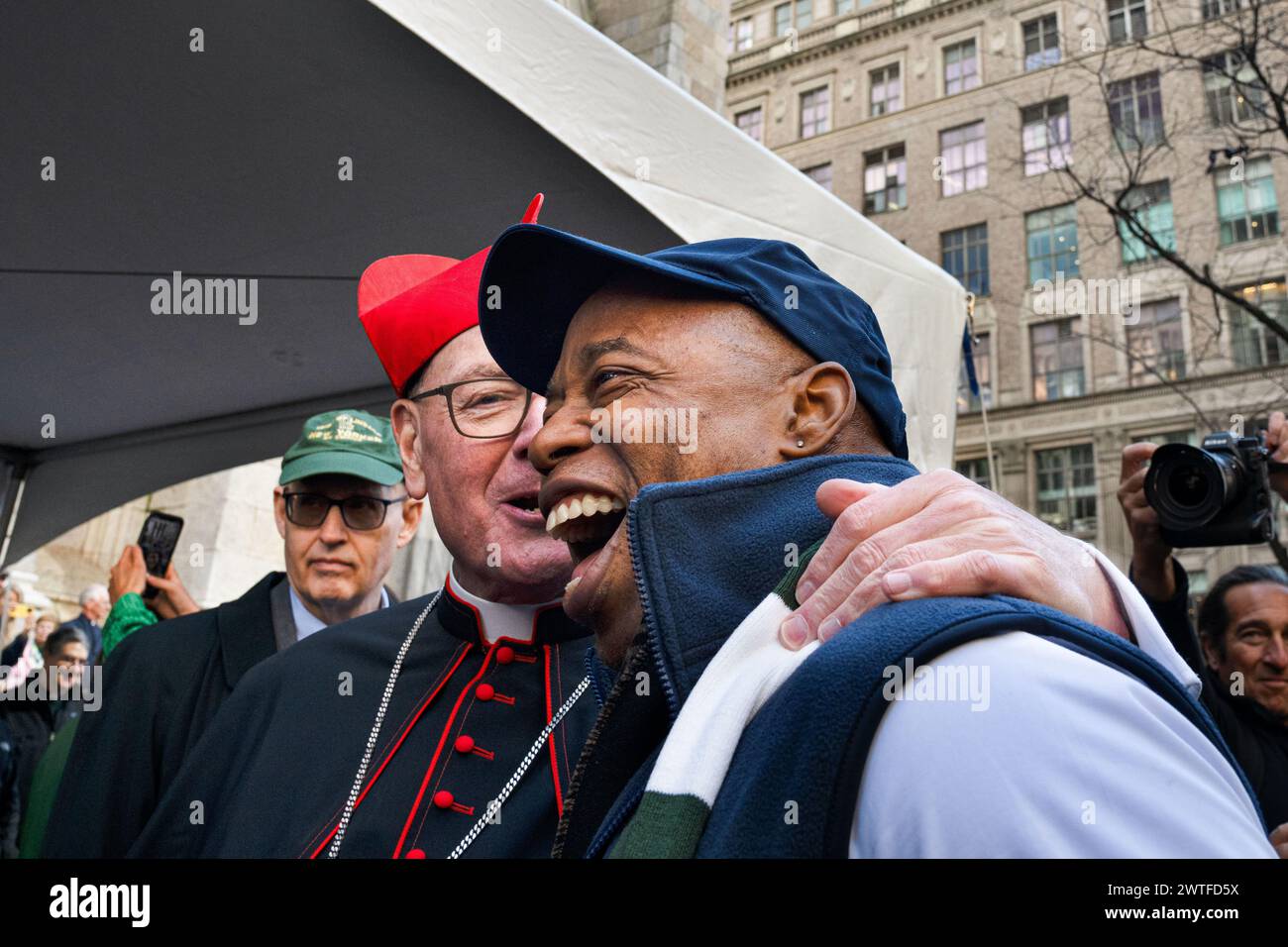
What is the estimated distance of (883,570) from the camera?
3.46 feet

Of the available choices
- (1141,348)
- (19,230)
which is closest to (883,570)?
(19,230)

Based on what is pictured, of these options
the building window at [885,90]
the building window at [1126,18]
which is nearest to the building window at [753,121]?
the building window at [885,90]

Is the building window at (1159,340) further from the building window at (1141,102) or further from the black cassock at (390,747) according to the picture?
the black cassock at (390,747)

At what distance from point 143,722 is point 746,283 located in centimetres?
208

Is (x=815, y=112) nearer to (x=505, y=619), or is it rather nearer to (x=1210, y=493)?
(x=1210, y=493)

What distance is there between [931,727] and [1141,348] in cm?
2845

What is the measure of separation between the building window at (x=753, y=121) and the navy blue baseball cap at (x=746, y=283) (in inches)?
1466

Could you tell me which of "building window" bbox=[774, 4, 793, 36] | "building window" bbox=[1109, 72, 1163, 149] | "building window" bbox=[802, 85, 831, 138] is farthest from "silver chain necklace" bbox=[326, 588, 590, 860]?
"building window" bbox=[774, 4, 793, 36]

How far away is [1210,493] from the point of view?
2.71m

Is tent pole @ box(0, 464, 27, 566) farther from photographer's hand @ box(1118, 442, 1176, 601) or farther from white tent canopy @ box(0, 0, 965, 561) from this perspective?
photographer's hand @ box(1118, 442, 1176, 601)

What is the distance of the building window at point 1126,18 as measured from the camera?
30.2m

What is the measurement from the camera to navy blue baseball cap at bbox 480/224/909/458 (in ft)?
4.88

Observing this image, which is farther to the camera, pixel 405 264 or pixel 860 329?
pixel 405 264
